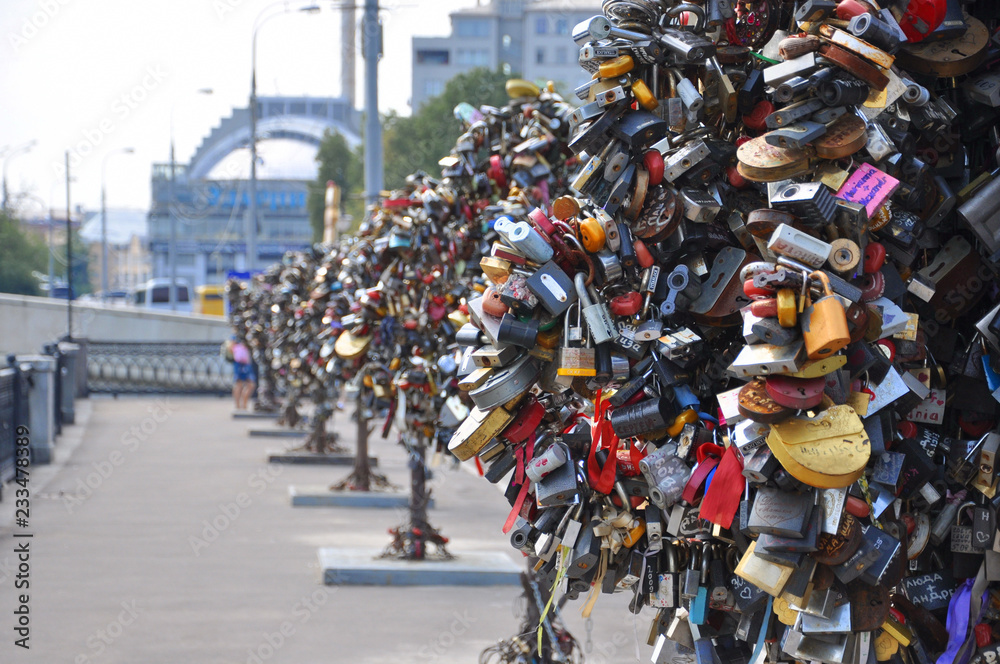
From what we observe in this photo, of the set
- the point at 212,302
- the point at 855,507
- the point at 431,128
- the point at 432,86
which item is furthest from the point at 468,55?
the point at 855,507

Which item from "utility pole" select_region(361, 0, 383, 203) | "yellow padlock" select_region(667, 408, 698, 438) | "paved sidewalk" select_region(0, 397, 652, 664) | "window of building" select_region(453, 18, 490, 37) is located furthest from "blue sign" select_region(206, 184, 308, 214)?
"yellow padlock" select_region(667, 408, 698, 438)

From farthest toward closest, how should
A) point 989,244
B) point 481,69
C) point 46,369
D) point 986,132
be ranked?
point 481,69, point 46,369, point 986,132, point 989,244

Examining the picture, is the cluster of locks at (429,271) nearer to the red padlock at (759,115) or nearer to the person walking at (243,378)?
the red padlock at (759,115)

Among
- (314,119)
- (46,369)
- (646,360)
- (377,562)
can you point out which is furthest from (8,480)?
(314,119)

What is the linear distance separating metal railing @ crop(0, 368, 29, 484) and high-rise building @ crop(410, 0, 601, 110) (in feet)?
272

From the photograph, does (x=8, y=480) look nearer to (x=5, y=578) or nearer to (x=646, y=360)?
(x=5, y=578)

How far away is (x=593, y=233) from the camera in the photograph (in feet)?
9.01

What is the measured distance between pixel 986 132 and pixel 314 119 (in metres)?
114

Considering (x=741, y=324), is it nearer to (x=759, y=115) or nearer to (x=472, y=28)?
(x=759, y=115)

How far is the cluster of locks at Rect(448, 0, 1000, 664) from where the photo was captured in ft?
7.80

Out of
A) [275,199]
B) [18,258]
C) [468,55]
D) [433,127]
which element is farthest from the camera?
[275,199]

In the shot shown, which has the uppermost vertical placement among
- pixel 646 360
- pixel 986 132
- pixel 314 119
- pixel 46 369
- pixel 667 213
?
pixel 314 119

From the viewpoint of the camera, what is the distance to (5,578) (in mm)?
8297

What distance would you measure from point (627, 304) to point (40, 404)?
14491 millimetres
